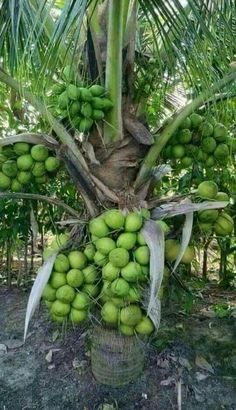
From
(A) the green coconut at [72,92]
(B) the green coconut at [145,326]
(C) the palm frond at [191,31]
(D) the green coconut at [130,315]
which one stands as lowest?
(B) the green coconut at [145,326]

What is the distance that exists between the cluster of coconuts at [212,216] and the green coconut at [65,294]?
2.11 feet

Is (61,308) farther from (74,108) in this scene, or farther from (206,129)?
(206,129)

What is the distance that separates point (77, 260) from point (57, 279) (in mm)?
115

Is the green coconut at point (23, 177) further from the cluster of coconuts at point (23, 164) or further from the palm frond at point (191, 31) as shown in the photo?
the palm frond at point (191, 31)

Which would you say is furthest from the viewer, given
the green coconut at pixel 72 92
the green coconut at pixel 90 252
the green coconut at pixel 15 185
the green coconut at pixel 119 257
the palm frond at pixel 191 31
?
the green coconut at pixel 15 185

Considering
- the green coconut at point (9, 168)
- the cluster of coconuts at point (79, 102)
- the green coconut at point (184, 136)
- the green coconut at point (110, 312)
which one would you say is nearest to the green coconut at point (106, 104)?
the cluster of coconuts at point (79, 102)

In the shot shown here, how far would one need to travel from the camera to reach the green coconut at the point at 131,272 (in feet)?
5.91

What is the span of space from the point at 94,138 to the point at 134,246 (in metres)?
0.56

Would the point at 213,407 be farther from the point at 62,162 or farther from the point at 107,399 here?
the point at 62,162

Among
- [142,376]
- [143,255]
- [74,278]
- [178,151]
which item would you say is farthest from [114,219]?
[142,376]

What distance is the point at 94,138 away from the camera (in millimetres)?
2127

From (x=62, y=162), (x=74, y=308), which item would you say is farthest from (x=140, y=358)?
(x=62, y=162)

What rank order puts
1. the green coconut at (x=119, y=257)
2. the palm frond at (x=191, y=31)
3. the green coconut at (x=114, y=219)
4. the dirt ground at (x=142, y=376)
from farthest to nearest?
1. the dirt ground at (x=142, y=376)
2. the green coconut at (x=114, y=219)
3. the green coconut at (x=119, y=257)
4. the palm frond at (x=191, y=31)

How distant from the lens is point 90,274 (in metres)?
1.97
